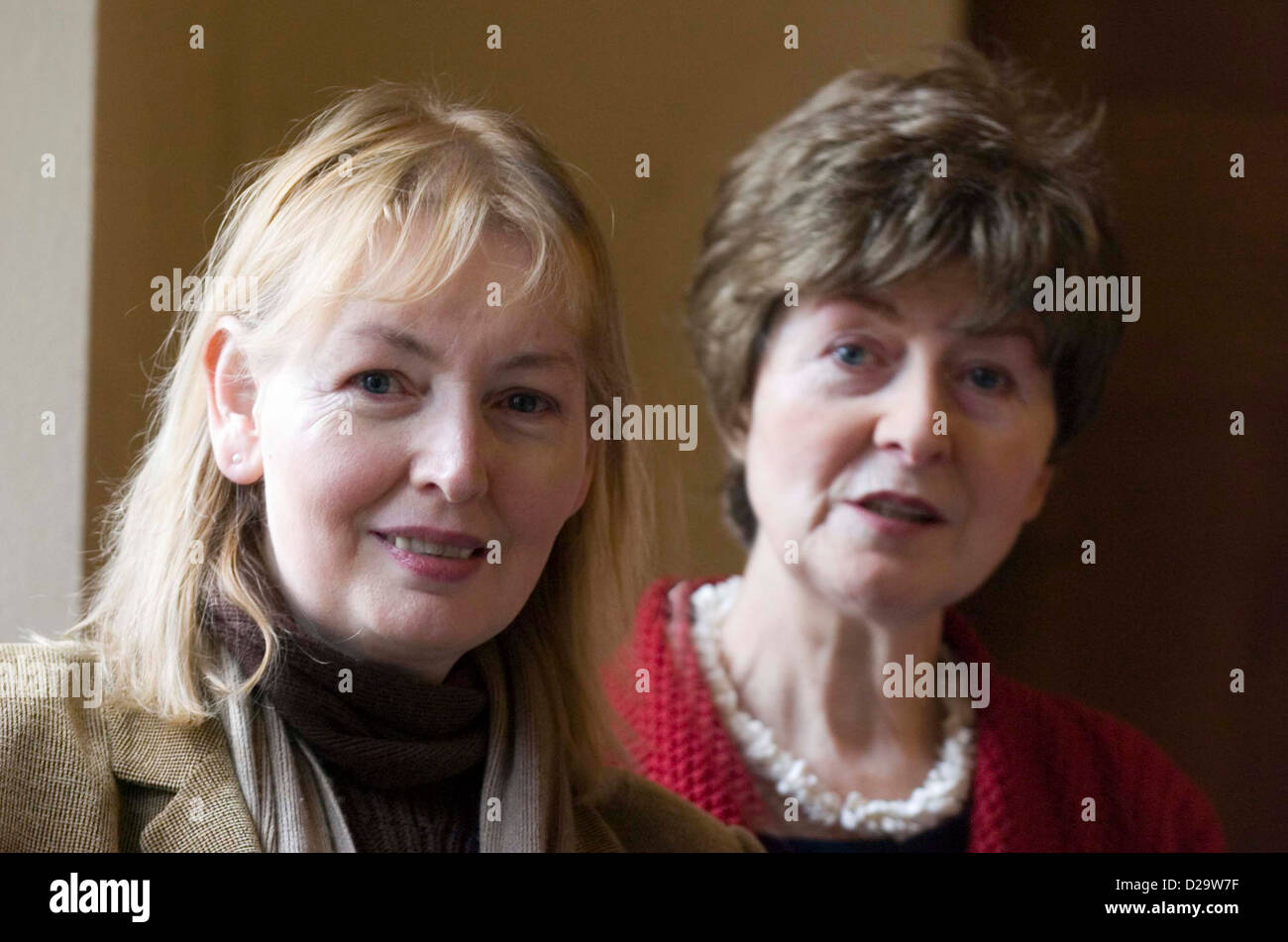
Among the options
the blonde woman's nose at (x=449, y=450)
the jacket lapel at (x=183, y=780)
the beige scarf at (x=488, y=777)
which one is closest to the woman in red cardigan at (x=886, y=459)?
the beige scarf at (x=488, y=777)

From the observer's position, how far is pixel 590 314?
1.11m

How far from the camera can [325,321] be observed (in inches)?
41.0

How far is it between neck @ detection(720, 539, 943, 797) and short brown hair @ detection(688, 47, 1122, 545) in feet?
0.21

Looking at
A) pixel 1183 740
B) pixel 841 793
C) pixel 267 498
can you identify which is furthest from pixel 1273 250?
pixel 267 498

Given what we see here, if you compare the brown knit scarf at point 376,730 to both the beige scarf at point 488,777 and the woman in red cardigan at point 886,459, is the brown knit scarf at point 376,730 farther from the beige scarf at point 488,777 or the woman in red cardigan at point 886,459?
the woman in red cardigan at point 886,459

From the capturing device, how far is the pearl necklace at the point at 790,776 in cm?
118

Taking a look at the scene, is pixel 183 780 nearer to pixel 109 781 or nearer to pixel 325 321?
pixel 109 781

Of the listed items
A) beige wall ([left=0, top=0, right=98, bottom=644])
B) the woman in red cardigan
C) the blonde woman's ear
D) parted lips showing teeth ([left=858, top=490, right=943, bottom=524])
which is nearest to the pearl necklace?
the woman in red cardigan

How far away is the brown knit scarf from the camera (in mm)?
1032

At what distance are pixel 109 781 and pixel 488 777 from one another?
27 centimetres

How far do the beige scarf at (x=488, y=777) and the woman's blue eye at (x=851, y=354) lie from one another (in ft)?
1.18

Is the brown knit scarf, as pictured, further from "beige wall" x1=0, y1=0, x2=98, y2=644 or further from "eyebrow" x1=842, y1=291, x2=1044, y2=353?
"eyebrow" x1=842, y1=291, x2=1044, y2=353
